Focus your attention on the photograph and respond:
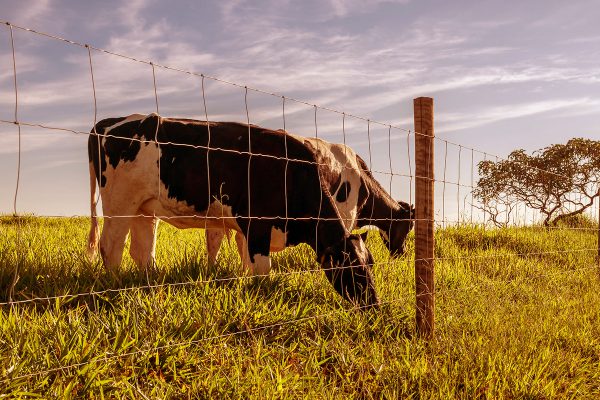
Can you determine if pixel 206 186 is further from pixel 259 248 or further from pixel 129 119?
pixel 129 119

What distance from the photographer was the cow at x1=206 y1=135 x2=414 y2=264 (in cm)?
782

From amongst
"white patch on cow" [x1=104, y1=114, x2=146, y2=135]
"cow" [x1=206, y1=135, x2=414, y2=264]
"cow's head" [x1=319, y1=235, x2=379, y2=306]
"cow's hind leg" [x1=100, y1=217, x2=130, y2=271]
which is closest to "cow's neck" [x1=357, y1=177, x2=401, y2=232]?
"cow" [x1=206, y1=135, x2=414, y2=264]

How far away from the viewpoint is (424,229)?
5.30m

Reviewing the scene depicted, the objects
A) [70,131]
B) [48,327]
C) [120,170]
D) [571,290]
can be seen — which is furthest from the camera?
[571,290]

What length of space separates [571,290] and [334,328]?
4291 mm

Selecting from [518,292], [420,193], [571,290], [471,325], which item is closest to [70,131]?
[420,193]

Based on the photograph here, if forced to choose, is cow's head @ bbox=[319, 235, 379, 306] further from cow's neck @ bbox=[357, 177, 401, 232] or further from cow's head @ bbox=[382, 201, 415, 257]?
cow's head @ bbox=[382, 201, 415, 257]

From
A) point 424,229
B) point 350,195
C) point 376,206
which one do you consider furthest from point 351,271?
point 376,206

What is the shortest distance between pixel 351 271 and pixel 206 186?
2.18 metres

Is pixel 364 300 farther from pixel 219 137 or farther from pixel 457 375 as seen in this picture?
pixel 219 137

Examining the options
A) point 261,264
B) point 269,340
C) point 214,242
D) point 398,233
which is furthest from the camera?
point 398,233

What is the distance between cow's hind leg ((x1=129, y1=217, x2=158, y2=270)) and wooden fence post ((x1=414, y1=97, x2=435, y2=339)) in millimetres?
3440

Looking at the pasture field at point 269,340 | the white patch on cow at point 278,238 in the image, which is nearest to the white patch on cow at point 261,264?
the pasture field at point 269,340

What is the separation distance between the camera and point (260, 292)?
5547 mm
